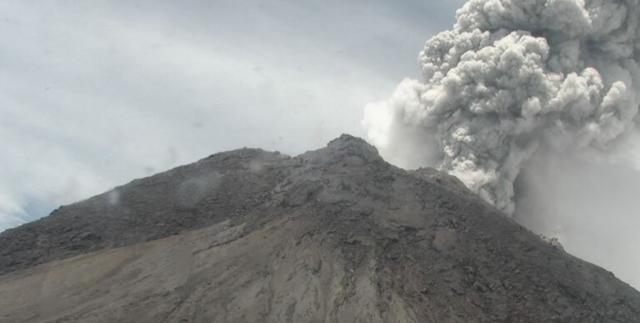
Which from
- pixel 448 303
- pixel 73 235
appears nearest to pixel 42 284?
pixel 73 235

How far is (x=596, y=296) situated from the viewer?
2403 centimetres

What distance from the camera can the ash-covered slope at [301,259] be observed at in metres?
Answer: 22.2

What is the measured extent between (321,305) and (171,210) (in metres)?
9.26

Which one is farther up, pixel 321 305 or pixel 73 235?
pixel 73 235

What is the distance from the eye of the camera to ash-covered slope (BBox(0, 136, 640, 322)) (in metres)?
22.2

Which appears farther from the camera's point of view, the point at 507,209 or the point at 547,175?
the point at 547,175

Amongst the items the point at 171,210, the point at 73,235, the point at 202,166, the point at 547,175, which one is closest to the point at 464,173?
the point at 547,175

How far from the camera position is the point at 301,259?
23641 millimetres

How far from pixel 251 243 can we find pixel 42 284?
7237 mm

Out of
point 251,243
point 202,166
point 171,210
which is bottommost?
A: point 251,243

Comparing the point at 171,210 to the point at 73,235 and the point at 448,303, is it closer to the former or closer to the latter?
the point at 73,235

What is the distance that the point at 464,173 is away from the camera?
3812cm

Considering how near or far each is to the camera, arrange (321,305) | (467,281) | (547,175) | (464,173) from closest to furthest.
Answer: (321,305), (467,281), (464,173), (547,175)

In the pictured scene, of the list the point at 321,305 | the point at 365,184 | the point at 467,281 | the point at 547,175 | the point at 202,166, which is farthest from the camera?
the point at 547,175
